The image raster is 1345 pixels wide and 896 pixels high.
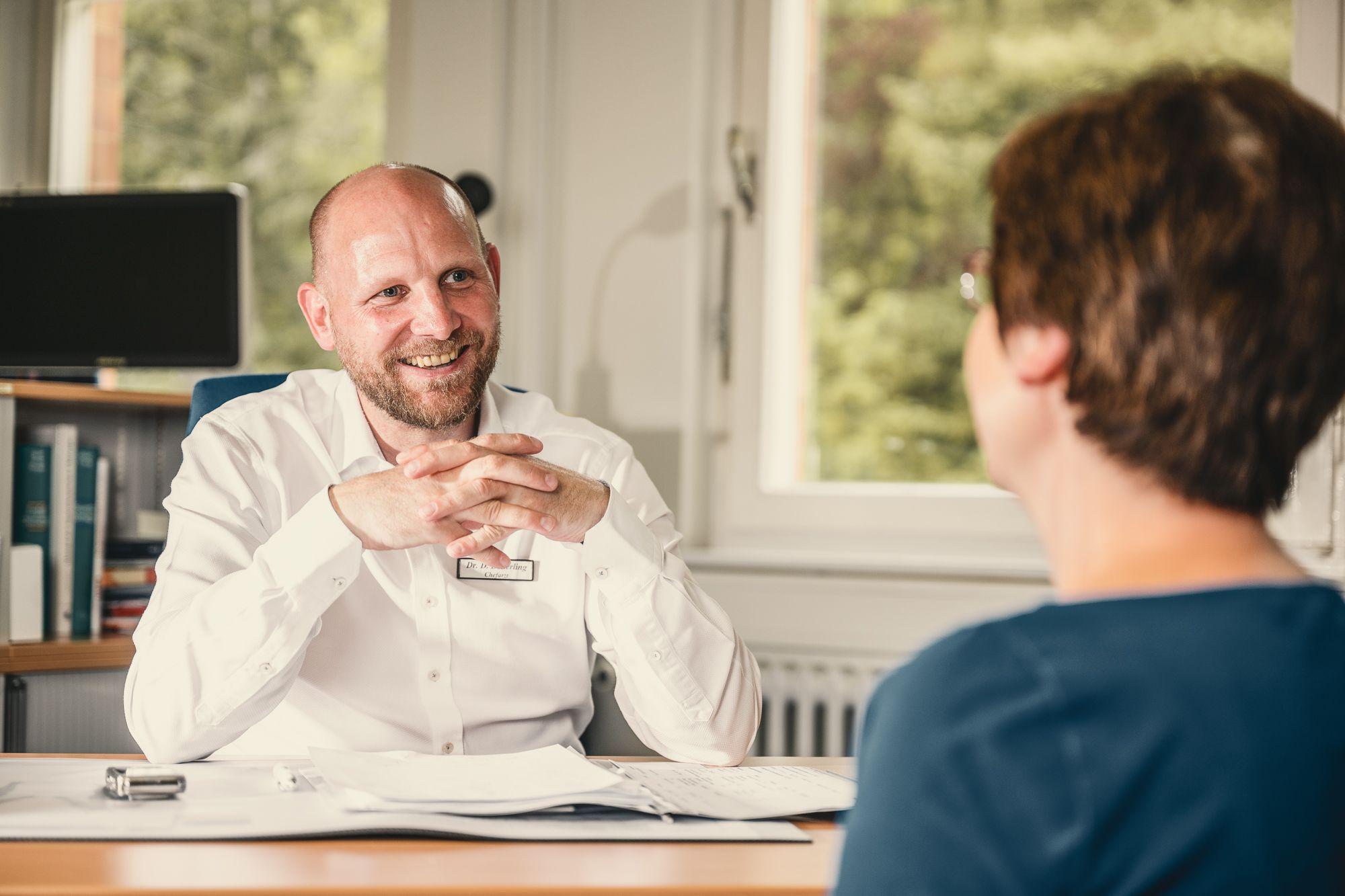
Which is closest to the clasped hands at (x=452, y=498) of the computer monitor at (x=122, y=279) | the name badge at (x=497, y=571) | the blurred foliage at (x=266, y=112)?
the name badge at (x=497, y=571)

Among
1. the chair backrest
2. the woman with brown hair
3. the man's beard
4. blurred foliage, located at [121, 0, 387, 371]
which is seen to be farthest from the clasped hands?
blurred foliage, located at [121, 0, 387, 371]

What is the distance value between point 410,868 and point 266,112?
2.74 meters

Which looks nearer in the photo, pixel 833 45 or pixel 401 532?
pixel 401 532

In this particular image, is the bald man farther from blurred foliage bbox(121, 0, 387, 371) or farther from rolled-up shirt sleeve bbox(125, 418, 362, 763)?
blurred foliage bbox(121, 0, 387, 371)

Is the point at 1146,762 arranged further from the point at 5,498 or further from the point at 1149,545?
the point at 5,498

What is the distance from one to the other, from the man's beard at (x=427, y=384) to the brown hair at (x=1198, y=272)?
3.86 ft

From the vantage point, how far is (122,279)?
249cm

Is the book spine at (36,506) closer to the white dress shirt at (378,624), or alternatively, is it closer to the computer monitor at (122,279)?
the computer monitor at (122,279)

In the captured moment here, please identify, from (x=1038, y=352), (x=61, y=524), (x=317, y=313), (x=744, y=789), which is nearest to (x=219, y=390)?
(x=317, y=313)

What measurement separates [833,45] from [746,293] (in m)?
0.57

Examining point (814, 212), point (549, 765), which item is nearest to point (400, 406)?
point (549, 765)

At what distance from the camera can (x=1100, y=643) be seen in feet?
1.62

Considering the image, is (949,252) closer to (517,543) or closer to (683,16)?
(683,16)

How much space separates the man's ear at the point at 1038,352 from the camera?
57cm
